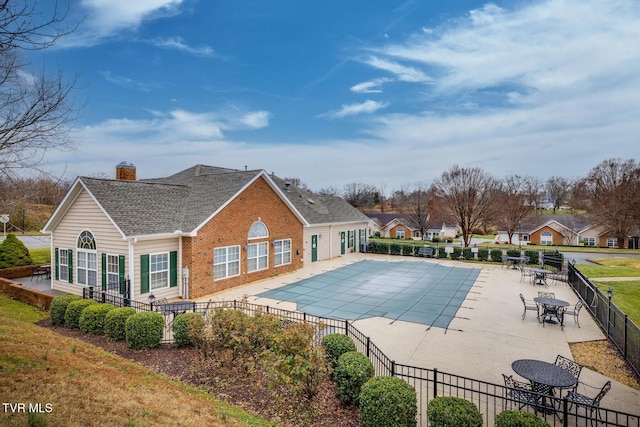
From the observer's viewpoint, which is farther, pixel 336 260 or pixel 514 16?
pixel 336 260

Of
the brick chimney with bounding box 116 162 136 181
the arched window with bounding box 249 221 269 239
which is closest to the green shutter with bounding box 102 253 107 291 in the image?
the brick chimney with bounding box 116 162 136 181

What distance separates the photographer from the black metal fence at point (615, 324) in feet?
28.5

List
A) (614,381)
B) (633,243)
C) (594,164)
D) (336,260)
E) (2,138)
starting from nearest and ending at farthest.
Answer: (2,138) → (614,381) → (336,260) → (633,243) → (594,164)

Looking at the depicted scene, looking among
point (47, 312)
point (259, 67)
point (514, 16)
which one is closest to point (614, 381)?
point (514, 16)

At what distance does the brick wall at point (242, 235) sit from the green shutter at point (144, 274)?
174cm

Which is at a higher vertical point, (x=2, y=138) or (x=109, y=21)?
(x=109, y=21)

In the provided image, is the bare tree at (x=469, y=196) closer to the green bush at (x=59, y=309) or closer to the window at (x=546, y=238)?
the window at (x=546, y=238)

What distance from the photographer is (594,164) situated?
52281mm

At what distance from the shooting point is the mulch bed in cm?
644

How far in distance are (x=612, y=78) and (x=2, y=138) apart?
20.2 meters

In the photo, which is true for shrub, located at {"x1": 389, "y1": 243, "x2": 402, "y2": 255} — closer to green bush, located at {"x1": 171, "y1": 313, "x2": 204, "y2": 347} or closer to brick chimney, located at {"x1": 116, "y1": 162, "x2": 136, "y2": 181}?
brick chimney, located at {"x1": 116, "y1": 162, "x2": 136, "y2": 181}

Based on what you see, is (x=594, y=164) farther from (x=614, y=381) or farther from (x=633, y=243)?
(x=614, y=381)

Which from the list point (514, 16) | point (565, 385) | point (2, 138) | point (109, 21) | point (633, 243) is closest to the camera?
point (565, 385)

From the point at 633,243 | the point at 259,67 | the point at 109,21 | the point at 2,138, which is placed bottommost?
the point at 633,243
